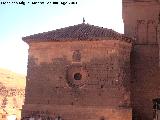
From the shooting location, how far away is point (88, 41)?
48.9ft

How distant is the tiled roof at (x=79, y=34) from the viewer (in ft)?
48.8

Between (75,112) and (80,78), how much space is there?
5.67 feet

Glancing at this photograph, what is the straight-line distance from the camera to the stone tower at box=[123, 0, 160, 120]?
1647cm

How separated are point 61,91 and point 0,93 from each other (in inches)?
948

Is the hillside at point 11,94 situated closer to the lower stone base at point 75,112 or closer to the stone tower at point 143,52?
the lower stone base at point 75,112

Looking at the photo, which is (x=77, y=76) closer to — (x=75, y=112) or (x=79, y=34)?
(x=75, y=112)

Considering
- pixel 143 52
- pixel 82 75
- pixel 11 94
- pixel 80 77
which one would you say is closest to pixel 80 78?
pixel 80 77

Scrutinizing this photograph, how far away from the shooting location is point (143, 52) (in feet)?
57.1

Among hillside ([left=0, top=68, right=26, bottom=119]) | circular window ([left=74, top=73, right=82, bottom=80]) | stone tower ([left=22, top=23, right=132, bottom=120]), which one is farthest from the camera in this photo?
hillside ([left=0, top=68, right=26, bottom=119])

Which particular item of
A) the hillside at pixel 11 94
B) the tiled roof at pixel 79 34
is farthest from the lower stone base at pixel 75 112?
the hillside at pixel 11 94

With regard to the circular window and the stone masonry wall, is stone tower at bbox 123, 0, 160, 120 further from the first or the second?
the circular window

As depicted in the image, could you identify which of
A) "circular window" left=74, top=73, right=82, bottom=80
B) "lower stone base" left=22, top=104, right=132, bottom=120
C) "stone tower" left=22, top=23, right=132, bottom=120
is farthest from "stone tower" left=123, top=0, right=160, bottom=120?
"circular window" left=74, top=73, right=82, bottom=80

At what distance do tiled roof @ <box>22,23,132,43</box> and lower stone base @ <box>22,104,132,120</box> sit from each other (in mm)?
3426

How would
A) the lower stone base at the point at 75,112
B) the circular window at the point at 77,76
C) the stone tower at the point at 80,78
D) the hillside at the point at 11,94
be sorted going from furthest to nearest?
the hillside at the point at 11,94 < the circular window at the point at 77,76 < the stone tower at the point at 80,78 < the lower stone base at the point at 75,112
